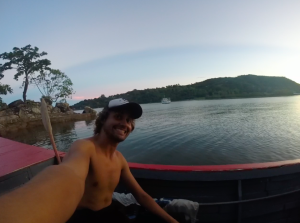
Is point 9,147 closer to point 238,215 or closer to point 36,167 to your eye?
point 36,167

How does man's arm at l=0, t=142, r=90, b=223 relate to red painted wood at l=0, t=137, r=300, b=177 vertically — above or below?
above

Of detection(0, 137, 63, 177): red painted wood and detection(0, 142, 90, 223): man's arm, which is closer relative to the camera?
detection(0, 142, 90, 223): man's arm

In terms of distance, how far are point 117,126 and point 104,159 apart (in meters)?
0.33

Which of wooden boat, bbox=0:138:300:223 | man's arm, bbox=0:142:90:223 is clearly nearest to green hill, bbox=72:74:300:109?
wooden boat, bbox=0:138:300:223

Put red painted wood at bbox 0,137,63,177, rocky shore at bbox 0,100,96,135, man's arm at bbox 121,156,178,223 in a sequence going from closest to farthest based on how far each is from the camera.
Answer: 1. man's arm at bbox 121,156,178,223
2. red painted wood at bbox 0,137,63,177
3. rocky shore at bbox 0,100,96,135

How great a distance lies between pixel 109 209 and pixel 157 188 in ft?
3.32

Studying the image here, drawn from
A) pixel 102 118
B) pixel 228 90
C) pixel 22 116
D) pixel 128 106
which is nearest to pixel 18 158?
pixel 102 118

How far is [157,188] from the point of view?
2559mm

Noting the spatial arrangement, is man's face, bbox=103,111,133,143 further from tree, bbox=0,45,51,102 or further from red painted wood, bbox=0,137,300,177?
tree, bbox=0,45,51,102

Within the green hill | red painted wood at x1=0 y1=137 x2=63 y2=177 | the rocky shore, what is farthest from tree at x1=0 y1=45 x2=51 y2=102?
the green hill

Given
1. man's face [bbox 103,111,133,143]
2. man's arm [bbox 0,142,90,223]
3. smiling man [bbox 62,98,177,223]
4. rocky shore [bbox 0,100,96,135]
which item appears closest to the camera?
man's arm [bbox 0,142,90,223]

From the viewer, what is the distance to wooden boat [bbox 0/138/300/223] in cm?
229

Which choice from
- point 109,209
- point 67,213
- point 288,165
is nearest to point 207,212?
point 288,165

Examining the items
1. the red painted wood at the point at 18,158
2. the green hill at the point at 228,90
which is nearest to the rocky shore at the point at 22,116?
the red painted wood at the point at 18,158
